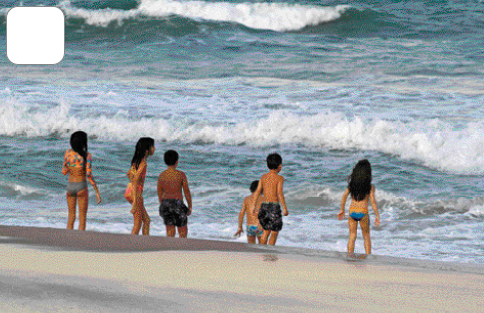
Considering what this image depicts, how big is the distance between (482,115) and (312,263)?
13.3 meters

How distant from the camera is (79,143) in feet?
24.5

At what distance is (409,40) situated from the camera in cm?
2214

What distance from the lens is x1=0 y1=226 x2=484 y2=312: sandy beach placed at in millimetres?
3828

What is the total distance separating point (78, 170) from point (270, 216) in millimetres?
1867

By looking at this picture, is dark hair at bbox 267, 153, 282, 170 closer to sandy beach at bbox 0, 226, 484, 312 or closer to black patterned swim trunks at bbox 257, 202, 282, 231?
black patterned swim trunks at bbox 257, 202, 282, 231

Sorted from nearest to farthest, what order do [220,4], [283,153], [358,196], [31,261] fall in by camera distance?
[31,261], [358,196], [283,153], [220,4]

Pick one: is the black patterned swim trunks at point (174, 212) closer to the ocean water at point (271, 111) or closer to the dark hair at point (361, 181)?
the dark hair at point (361, 181)

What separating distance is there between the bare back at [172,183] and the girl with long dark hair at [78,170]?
623 mm

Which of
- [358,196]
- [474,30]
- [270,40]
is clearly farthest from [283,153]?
[358,196]

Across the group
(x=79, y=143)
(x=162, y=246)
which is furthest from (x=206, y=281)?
(x=79, y=143)

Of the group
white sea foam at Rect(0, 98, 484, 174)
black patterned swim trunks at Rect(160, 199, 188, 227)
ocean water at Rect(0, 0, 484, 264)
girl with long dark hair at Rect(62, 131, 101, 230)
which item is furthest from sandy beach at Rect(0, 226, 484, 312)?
white sea foam at Rect(0, 98, 484, 174)

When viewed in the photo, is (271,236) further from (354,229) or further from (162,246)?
(162,246)

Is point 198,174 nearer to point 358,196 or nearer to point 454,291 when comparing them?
point 358,196

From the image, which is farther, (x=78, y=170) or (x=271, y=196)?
(x=78, y=170)
